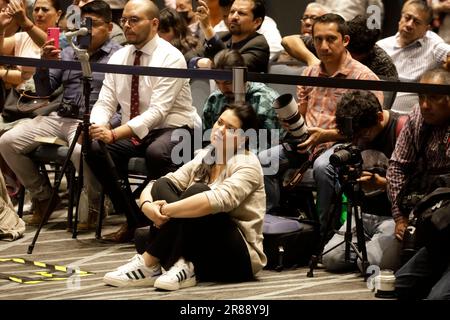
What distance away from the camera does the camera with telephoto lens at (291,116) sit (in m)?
6.32

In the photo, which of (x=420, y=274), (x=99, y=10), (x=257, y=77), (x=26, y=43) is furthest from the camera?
(x=26, y=43)

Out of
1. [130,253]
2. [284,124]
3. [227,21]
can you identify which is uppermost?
[227,21]

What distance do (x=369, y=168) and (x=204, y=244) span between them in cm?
109

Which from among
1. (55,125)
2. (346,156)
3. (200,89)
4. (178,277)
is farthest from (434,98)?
(55,125)

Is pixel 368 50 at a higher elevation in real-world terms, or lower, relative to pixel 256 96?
higher

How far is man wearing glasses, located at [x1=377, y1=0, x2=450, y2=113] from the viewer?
7.71 metres

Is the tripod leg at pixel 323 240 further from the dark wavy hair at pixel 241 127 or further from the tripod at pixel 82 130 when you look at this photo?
the tripod at pixel 82 130

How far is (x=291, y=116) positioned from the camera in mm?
6367

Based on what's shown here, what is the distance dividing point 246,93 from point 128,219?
112 centimetres

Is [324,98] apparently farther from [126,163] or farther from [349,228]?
[126,163]

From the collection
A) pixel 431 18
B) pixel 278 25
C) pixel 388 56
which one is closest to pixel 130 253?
pixel 388 56

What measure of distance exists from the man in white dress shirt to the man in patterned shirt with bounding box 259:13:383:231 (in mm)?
683
